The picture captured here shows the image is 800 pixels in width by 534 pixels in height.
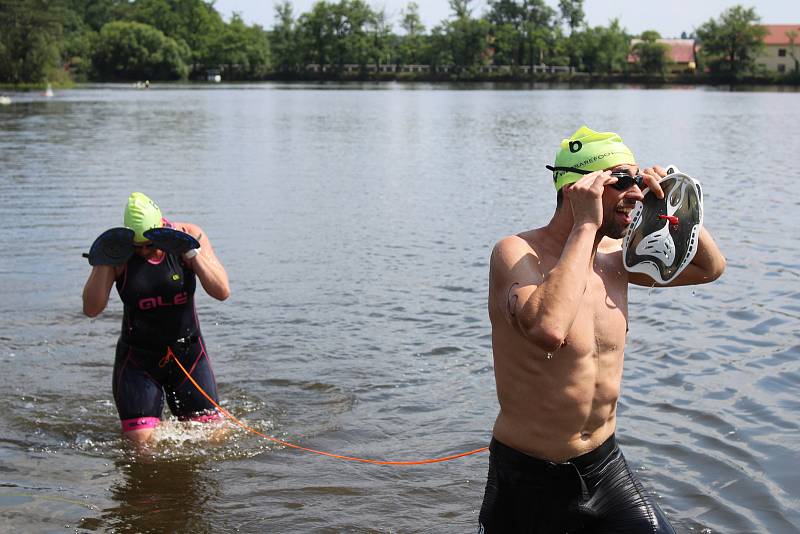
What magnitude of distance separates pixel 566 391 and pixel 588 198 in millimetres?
782

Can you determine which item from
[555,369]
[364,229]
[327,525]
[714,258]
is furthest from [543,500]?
[364,229]

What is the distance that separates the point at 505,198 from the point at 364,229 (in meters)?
4.91

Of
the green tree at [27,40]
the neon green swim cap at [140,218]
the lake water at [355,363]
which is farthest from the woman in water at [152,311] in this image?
the green tree at [27,40]

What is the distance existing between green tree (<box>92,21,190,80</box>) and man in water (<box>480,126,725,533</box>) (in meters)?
148

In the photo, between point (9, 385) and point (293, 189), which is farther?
point (293, 189)

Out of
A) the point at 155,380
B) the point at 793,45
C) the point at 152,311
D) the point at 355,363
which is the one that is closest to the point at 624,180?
the point at 152,311

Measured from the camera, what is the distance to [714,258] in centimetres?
420

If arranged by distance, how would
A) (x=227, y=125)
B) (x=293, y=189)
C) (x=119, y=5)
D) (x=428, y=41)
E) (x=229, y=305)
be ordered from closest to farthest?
(x=229, y=305) → (x=293, y=189) → (x=227, y=125) → (x=428, y=41) → (x=119, y=5)

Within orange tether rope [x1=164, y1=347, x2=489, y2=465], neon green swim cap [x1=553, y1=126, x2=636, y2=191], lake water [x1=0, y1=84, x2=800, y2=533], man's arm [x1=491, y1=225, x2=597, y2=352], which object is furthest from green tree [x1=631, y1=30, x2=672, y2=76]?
man's arm [x1=491, y1=225, x2=597, y2=352]

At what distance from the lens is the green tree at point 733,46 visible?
140 metres

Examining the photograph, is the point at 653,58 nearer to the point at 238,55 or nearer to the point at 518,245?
the point at 238,55

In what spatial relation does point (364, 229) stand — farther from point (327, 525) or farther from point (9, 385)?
point (327, 525)

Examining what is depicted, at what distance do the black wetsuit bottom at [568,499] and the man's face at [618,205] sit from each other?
90 cm

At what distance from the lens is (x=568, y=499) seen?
388 cm
